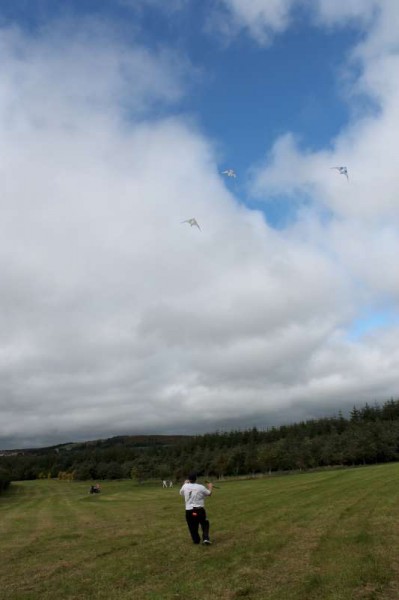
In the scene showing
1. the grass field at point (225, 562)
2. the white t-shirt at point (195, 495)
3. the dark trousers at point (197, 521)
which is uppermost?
the white t-shirt at point (195, 495)

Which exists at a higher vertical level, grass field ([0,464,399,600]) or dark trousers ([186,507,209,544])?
dark trousers ([186,507,209,544])

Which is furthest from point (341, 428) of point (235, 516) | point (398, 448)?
point (235, 516)

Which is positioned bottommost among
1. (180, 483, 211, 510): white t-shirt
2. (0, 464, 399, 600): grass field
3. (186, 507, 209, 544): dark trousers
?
(0, 464, 399, 600): grass field

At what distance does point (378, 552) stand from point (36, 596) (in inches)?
338

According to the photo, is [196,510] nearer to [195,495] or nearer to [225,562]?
[195,495]

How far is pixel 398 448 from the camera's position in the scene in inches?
5271

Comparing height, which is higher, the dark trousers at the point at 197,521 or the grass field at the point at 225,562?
the dark trousers at the point at 197,521

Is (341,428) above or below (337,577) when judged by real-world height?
above

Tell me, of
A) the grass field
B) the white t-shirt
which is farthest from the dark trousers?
the grass field

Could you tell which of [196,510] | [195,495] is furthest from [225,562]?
[195,495]

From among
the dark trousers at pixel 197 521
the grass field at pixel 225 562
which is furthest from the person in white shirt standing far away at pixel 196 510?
the grass field at pixel 225 562

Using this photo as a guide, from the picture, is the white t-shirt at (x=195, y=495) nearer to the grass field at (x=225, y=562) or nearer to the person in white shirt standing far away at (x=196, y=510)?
the person in white shirt standing far away at (x=196, y=510)

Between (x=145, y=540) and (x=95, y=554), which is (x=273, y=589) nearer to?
(x=95, y=554)

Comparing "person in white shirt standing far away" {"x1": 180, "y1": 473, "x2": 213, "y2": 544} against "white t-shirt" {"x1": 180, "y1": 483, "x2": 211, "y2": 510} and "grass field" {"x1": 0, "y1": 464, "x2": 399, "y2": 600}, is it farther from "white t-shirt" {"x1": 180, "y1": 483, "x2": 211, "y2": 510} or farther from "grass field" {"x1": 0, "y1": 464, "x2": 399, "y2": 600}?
"grass field" {"x1": 0, "y1": 464, "x2": 399, "y2": 600}
